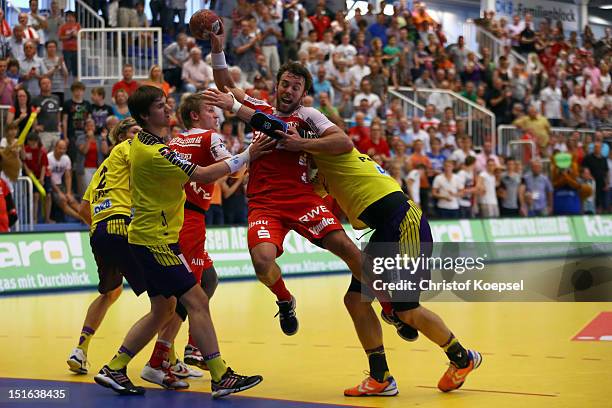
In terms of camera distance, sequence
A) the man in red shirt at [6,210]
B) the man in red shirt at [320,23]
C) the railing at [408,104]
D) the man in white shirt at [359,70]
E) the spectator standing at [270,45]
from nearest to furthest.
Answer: the man in red shirt at [6,210] → the spectator standing at [270,45] → the man in white shirt at [359,70] → the man in red shirt at [320,23] → the railing at [408,104]

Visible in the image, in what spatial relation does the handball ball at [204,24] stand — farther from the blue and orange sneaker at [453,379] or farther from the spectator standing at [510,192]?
the spectator standing at [510,192]

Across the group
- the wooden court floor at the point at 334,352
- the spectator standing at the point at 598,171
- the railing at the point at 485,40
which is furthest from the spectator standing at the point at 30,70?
the railing at the point at 485,40

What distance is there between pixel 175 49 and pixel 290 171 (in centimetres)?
1401

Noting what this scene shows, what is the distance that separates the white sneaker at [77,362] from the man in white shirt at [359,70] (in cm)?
1636

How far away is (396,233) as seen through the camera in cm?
873

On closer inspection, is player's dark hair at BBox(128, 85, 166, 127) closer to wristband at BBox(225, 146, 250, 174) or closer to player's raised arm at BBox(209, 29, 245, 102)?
wristband at BBox(225, 146, 250, 174)

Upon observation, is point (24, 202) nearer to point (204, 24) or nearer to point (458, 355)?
point (204, 24)

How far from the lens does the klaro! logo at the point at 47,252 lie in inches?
674

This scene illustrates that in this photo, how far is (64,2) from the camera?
2256 centimetres

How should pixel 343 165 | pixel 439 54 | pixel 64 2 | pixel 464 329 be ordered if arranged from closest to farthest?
pixel 343 165 → pixel 464 329 → pixel 64 2 → pixel 439 54

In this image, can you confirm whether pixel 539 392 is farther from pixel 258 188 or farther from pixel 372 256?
pixel 258 188

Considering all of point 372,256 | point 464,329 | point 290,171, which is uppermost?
point 290,171

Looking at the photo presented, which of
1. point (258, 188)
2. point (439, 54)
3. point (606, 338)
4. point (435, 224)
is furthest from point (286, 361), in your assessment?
point (439, 54)

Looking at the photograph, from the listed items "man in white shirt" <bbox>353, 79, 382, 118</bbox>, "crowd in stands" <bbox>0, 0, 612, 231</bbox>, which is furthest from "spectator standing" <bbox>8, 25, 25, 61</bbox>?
"man in white shirt" <bbox>353, 79, 382, 118</bbox>
